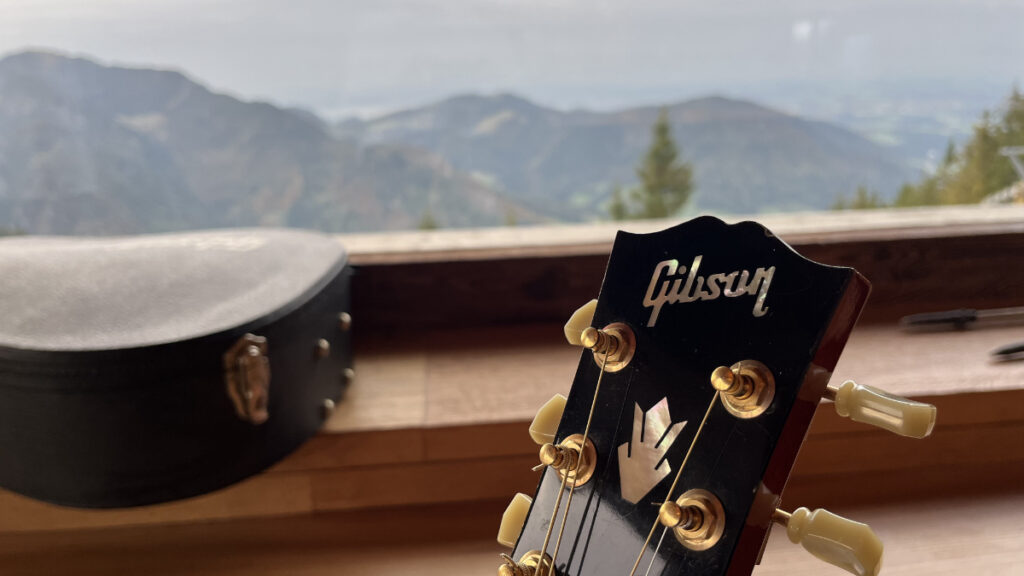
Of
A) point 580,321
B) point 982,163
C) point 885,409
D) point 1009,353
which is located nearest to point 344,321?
point 580,321

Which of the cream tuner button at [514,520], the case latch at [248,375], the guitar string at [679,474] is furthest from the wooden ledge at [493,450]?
the guitar string at [679,474]

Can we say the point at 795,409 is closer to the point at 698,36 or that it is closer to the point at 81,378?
the point at 81,378

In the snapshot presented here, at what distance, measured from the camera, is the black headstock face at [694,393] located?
414 millimetres

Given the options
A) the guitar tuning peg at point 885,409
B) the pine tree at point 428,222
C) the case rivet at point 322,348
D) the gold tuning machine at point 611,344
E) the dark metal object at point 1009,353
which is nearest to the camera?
the guitar tuning peg at point 885,409

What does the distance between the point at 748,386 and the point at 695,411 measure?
0.17 feet

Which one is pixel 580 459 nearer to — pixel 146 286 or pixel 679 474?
pixel 679 474

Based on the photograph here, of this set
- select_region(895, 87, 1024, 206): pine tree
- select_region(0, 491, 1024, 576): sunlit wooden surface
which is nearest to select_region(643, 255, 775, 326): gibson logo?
select_region(0, 491, 1024, 576): sunlit wooden surface

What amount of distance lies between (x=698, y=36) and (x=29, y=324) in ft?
3.26

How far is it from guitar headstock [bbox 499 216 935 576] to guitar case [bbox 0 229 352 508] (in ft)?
1.11

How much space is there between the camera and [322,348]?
850 mm

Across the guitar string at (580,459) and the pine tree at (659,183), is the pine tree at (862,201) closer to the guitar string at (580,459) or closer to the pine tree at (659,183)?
the pine tree at (659,183)

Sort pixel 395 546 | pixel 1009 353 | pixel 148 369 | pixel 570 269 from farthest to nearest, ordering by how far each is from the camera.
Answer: pixel 570 269
pixel 1009 353
pixel 395 546
pixel 148 369

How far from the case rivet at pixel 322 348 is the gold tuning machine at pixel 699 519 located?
508 millimetres

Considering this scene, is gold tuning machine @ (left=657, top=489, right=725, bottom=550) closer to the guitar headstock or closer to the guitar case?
the guitar headstock
